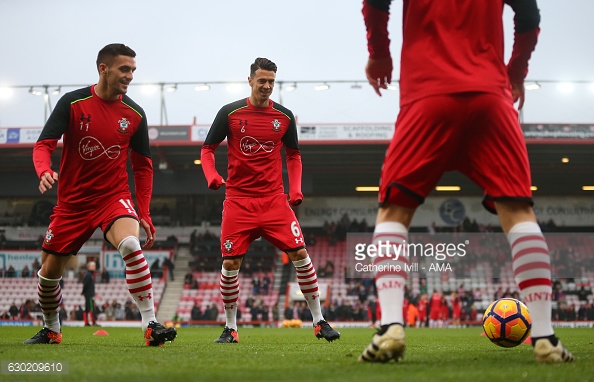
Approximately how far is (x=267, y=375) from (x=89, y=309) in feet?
65.6

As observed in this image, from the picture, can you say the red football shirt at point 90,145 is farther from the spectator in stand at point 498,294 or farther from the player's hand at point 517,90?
the spectator in stand at point 498,294

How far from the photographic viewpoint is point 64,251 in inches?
235

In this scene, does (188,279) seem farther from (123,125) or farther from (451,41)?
(451,41)

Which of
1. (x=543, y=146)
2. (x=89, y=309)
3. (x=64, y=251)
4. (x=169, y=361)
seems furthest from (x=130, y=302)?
(x=169, y=361)

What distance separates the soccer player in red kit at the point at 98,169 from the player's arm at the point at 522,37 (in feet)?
10.5

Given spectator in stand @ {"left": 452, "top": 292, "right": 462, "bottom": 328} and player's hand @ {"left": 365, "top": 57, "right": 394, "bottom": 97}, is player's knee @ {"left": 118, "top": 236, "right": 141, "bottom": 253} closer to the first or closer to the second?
player's hand @ {"left": 365, "top": 57, "right": 394, "bottom": 97}

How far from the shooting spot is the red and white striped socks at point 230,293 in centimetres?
753

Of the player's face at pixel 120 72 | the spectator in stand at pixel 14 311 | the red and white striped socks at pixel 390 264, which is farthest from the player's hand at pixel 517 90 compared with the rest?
the spectator in stand at pixel 14 311

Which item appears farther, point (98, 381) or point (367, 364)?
point (367, 364)

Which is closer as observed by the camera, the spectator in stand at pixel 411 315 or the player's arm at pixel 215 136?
the player's arm at pixel 215 136

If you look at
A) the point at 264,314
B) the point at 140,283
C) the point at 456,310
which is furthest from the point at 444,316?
the point at 140,283

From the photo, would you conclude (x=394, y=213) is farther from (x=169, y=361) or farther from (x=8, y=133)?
(x=8, y=133)

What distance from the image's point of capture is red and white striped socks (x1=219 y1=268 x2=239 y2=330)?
753 cm

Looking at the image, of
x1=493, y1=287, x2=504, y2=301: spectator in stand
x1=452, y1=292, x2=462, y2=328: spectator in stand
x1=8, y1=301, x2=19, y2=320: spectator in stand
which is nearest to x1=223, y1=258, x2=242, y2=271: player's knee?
x1=452, y1=292, x2=462, y2=328: spectator in stand
